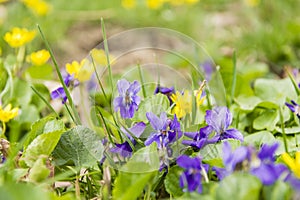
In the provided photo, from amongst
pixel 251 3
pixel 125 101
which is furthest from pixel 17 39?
pixel 251 3

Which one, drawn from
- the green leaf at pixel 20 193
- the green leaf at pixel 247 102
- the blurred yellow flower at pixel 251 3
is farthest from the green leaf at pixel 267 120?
the blurred yellow flower at pixel 251 3

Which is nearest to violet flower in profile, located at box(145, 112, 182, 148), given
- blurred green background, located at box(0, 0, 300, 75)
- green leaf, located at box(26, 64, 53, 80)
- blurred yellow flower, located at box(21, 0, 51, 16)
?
green leaf, located at box(26, 64, 53, 80)

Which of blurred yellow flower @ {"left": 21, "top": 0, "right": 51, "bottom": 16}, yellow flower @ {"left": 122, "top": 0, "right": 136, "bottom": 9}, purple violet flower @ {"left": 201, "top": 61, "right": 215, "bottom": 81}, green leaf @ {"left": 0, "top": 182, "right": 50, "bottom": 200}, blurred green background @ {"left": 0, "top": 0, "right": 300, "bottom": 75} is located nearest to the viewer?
green leaf @ {"left": 0, "top": 182, "right": 50, "bottom": 200}

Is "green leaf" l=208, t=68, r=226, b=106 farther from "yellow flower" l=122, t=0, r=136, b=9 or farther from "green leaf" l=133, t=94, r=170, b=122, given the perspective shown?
"yellow flower" l=122, t=0, r=136, b=9

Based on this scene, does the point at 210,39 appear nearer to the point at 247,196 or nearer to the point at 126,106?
the point at 126,106

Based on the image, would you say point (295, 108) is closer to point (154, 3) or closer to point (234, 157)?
point (234, 157)

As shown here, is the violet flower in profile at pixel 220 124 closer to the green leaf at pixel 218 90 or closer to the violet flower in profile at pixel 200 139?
the violet flower in profile at pixel 200 139
